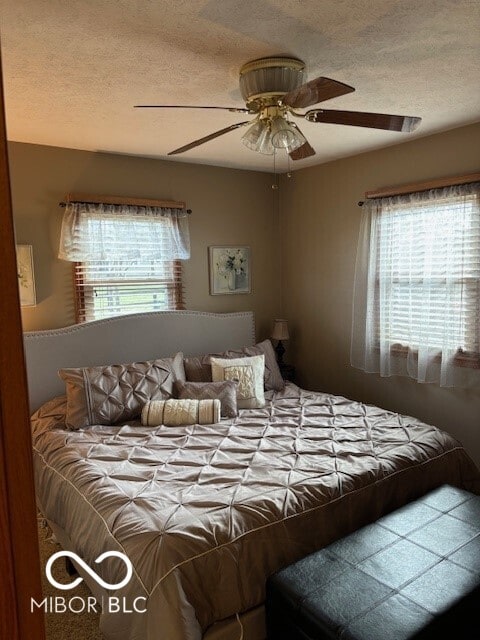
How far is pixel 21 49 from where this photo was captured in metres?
1.83

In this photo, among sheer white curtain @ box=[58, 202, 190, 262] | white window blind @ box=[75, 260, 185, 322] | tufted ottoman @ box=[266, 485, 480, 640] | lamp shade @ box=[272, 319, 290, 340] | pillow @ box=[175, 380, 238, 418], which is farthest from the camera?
lamp shade @ box=[272, 319, 290, 340]

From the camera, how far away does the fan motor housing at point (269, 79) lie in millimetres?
1947

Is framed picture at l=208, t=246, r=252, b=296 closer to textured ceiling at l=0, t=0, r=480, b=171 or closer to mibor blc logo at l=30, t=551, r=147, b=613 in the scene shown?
textured ceiling at l=0, t=0, r=480, b=171

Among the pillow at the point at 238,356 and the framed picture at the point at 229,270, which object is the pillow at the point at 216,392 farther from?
the framed picture at the point at 229,270

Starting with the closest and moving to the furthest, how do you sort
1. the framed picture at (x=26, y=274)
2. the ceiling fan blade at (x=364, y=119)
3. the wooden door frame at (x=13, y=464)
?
the wooden door frame at (x=13, y=464)
the ceiling fan blade at (x=364, y=119)
the framed picture at (x=26, y=274)

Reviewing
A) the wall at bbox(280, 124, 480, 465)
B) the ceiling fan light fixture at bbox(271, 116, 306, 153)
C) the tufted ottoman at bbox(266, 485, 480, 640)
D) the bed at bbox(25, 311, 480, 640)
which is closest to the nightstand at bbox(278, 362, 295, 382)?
the wall at bbox(280, 124, 480, 465)

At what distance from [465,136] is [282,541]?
9.37 ft

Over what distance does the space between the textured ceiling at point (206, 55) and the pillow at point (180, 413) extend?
1.83 m

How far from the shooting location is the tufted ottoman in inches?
58.7

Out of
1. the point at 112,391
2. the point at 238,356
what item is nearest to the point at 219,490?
the point at 112,391

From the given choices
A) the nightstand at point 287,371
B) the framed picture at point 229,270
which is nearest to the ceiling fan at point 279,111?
the framed picture at point 229,270

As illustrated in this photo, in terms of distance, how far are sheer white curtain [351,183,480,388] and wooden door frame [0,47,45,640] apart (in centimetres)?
315

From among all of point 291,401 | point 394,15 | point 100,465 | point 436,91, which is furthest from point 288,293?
point 394,15

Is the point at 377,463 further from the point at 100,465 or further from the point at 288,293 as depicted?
the point at 288,293
